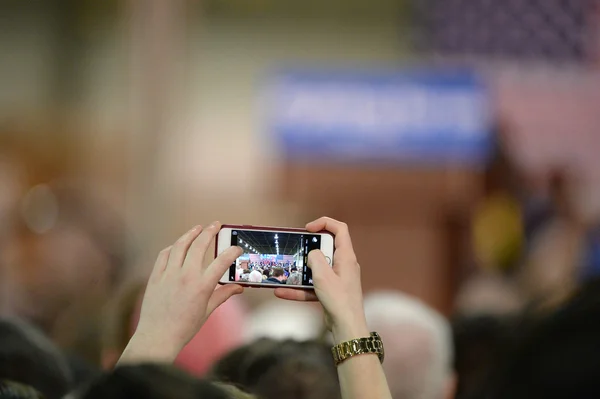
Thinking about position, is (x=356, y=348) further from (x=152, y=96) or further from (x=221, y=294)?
(x=152, y=96)

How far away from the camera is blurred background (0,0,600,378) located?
16.9 ft

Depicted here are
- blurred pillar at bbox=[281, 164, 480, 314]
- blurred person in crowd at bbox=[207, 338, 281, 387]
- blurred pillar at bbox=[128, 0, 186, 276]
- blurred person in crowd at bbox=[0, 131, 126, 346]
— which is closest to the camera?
blurred person in crowd at bbox=[207, 338, 281, 387]

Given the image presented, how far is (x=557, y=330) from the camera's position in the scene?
868 mm

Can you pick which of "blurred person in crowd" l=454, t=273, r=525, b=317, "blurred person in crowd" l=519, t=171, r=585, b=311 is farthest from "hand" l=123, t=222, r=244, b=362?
"blurred person in crowd" l=454, t=273, r=525, b=317

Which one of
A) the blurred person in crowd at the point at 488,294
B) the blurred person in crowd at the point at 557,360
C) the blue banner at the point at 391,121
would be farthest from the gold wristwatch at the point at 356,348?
the blue banner at the point at 391,121

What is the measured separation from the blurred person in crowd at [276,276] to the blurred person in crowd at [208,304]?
0.03m

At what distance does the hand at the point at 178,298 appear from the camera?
128 centimetres

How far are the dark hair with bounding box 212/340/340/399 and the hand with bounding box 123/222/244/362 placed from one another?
45cm

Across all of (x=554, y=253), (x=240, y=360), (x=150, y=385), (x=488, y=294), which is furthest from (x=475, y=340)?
(x=150, y=385)

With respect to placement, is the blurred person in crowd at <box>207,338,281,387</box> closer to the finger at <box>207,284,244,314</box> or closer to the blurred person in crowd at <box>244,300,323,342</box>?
the finger at <box>207,284,244,314</box>

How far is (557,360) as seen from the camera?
0.83m

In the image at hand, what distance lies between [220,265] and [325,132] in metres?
4.69

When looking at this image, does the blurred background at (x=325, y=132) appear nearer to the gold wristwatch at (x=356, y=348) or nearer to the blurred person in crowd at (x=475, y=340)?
the blurred person in crowd at (x=475, y=340)

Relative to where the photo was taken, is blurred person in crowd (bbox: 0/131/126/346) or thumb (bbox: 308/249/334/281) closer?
thumb (bbox: 308/249/334/281)
